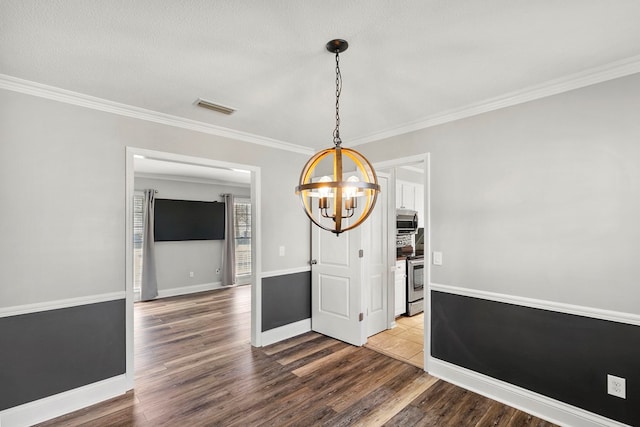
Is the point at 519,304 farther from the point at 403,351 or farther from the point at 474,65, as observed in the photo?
the point at 474,65

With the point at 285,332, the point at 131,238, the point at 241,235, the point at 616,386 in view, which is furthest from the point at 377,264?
the point at 241,235

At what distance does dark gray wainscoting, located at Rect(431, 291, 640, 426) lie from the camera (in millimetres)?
2080

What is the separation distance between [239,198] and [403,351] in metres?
5.55

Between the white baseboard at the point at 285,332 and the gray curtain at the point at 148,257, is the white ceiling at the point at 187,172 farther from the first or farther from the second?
the white baseboard at the point at 285,332

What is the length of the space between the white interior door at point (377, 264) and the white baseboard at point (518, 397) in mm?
1092

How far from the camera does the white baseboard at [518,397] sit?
7.22 ft

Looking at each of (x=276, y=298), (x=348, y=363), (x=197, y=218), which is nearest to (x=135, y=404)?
(x=276, y=298)

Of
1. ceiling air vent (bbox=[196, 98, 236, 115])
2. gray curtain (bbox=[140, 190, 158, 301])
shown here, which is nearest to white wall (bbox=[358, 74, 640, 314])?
ceiling air vent (bbox=[196, 98, 236, 115])

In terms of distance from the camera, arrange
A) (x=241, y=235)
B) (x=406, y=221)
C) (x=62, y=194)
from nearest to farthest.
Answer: (x=62, y=194) < (x=406, y=221) < (x=241, y=235)

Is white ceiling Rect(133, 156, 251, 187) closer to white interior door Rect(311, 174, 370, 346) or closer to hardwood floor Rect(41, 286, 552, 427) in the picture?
white interior door Rect(311, 174, 370, 346)

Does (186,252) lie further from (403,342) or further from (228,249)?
(403,342)

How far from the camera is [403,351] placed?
3568 mm

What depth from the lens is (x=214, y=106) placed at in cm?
275

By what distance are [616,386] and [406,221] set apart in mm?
3057
